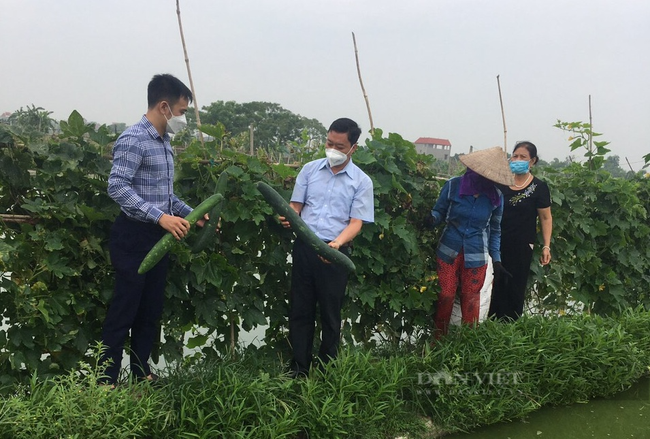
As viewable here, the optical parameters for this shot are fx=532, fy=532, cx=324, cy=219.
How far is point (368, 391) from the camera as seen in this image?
3289 millimetres

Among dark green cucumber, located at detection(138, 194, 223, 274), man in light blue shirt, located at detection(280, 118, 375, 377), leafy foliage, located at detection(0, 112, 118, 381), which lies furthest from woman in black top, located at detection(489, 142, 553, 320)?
leafy foliage, located at detection(0, 112, 118, 381)

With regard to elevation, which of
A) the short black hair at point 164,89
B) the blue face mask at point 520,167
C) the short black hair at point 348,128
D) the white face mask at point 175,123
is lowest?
the blue face mask at point 520,167

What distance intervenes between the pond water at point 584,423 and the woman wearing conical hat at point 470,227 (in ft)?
2.64

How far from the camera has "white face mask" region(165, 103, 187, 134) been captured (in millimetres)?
2941

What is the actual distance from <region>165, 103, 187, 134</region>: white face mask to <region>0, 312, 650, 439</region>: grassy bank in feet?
4.35

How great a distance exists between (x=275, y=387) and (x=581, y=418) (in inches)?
87.4

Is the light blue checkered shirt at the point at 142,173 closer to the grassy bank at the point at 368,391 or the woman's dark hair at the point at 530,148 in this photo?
the grassy bank at the point at 368,391

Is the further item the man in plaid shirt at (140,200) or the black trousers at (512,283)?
the black trousers at (512,283)

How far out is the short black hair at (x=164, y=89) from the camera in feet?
9.46

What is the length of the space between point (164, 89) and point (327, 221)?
1.22 meters

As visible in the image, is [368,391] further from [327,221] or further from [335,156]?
[335,156]

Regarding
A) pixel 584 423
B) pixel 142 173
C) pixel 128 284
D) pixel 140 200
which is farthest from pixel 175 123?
pixel 584 423

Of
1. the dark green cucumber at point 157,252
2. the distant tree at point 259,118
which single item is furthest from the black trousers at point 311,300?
the distant tree at point 259,118

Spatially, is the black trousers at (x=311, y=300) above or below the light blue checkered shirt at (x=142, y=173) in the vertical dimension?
below
